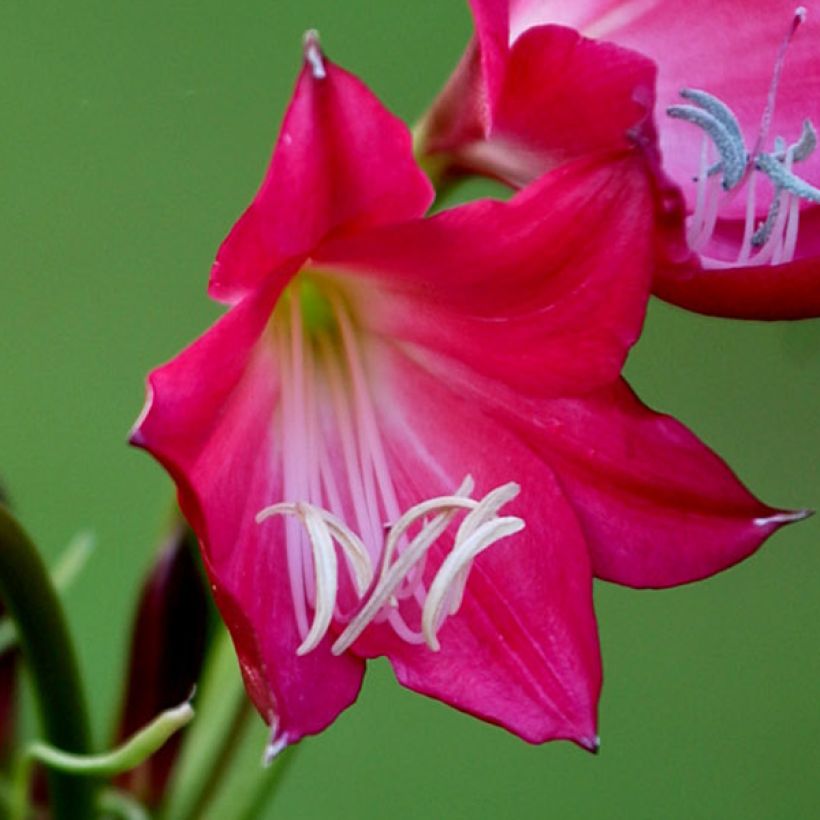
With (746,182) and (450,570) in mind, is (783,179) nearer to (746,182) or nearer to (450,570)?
(746,182)

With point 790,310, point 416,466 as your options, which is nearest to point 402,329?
point 416,466

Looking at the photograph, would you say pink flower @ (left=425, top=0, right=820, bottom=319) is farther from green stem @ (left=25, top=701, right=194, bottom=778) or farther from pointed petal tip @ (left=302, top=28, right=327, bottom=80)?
green stem @ (left=25, top=701, right=194, bottom=778)

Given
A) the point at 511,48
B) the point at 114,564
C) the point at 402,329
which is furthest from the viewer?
the point at 114,564

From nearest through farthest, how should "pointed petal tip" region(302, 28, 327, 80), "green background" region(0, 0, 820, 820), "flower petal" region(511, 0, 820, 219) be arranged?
"pointed petal tip" region(302, 28, 327, 80) → "flower petal" region(511, 0, 820, 219) → "green background" region(0, 0, 820, 820)

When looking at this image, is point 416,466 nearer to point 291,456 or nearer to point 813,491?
point 291,456

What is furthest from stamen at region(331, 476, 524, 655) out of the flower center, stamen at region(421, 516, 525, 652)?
the flower center

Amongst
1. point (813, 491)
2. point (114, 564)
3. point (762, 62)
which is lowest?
point (813, 491)

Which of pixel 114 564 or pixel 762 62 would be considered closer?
pixel 762 62
